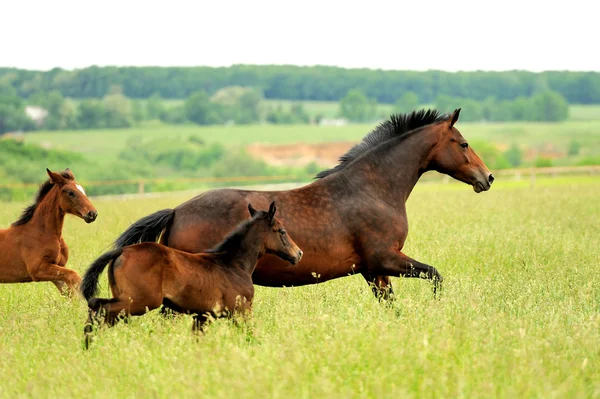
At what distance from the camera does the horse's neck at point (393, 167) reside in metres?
8.46

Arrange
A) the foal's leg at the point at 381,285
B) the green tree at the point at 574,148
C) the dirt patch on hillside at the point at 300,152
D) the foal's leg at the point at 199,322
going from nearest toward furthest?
1. the foal's leg at the point at 199,322
2. the foal's leg at the point at 381,285
3. the green tree at the point at 574,148
4. the dirt patch on hillside at the point at 300,152

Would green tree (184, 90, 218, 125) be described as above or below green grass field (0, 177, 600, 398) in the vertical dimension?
below

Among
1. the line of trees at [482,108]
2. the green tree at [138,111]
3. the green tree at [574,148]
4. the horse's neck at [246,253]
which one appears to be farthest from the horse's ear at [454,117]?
the line of trees at [482,108]

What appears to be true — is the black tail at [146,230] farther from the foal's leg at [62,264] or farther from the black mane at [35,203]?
the black mane at [35,203]

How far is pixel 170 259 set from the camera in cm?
660

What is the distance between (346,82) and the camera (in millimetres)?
127188

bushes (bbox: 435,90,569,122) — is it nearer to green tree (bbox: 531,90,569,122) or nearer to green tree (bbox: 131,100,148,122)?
green tree (bbox: 531,90,569,122)

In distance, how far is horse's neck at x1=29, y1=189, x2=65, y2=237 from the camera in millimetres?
9281

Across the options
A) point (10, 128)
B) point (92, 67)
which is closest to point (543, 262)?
point (10, 128)

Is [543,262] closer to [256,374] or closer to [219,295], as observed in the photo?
[219,295]

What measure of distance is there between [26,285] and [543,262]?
625cm

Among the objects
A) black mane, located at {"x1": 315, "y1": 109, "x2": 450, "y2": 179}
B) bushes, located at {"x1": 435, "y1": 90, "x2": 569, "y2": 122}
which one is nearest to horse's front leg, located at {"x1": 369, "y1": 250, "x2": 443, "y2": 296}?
black mane, located at {"x1": 315, "y1": 109, "x2": 450, "y2": 179}

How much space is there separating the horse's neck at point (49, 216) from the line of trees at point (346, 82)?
11093 cm

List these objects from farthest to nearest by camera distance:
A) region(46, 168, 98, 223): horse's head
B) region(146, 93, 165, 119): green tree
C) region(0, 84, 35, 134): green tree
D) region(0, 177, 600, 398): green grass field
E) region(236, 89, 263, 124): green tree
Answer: region(236, 89, 263, 124): green tree < region(146, 93, 165, 119): green tree < region(0, 84, 35, 134): green tree < region(46, 168, 98, 223): horse's head < region(0, 177, 600, 398): green grass field
